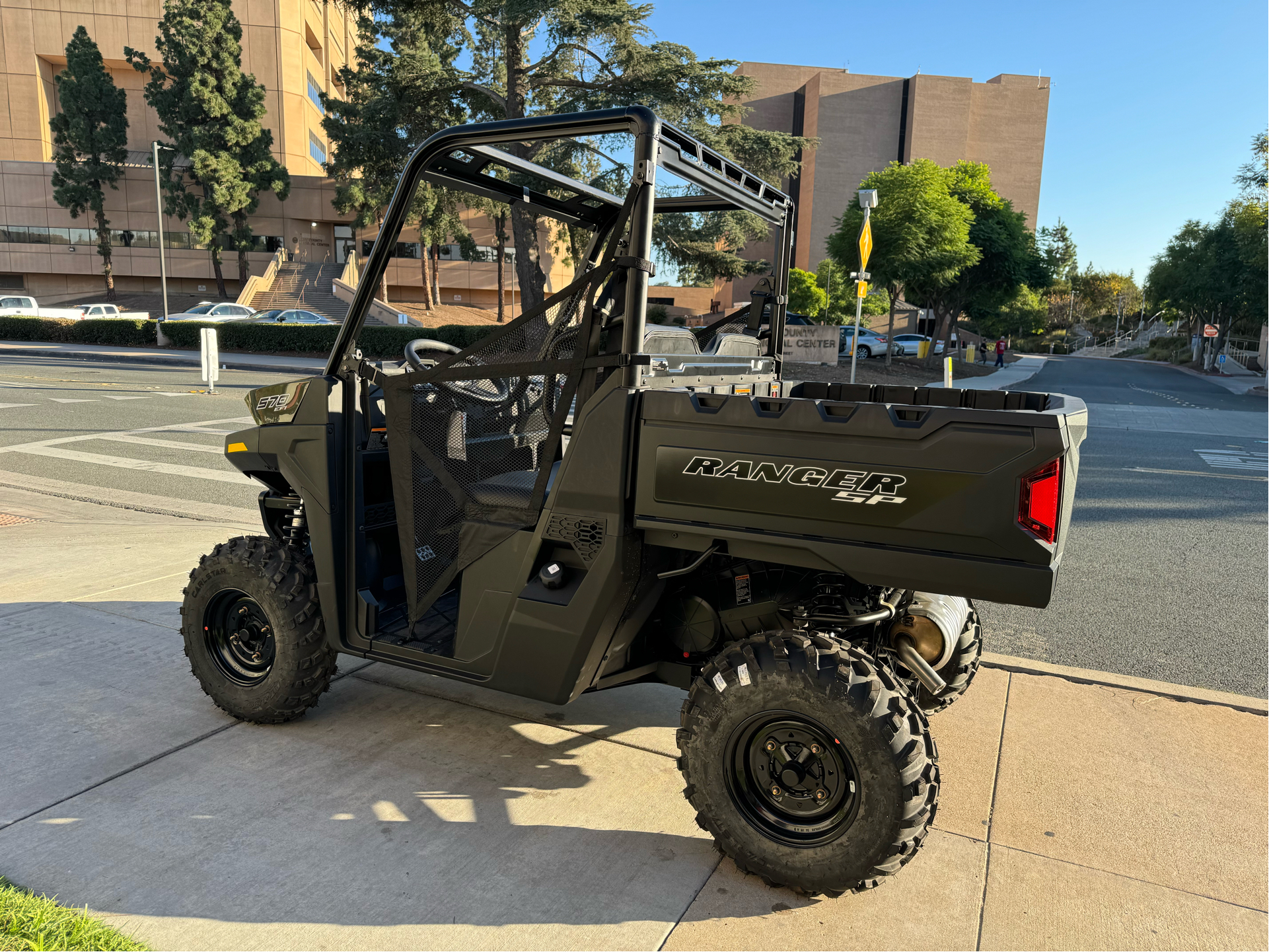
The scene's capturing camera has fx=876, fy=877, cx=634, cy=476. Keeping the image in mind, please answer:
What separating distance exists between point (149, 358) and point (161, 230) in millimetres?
9728

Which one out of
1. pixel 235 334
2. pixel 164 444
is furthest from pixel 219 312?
pixel 164 444

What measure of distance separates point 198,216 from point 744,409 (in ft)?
175

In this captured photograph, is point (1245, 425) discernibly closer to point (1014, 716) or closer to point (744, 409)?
point (1014, 716)

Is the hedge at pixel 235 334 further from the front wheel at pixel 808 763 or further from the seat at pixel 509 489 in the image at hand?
the front wheel at pixel 808 763

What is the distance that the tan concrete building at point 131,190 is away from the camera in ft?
178

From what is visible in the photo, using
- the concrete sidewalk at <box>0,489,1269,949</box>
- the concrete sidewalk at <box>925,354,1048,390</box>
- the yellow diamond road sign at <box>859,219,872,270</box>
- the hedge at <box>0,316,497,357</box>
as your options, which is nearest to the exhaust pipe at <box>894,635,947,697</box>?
the concrete sidewalk at <box>0,489,1269,949</box>

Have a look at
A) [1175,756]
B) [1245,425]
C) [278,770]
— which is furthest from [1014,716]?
[1245,425]

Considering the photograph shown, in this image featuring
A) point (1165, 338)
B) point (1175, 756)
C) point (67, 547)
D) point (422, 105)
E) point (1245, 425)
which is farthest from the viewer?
point (1165, 338)

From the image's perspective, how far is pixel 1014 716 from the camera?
162 inches

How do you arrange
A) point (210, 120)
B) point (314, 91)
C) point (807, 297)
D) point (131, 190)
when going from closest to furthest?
point (210, 120), point (807, 297), point (131, 190), point (314, 91)

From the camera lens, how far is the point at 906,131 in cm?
7756

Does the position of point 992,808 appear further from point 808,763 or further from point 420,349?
point 420,349

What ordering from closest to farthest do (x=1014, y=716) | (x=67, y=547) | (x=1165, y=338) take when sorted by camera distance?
1. (x=1014, y=716)
2. (x=67, y=547)
3. (x=1165, y=338)

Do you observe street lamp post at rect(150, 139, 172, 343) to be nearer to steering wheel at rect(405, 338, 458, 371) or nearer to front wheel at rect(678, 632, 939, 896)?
steering wheel at rect(405, 338, 458, 371)
